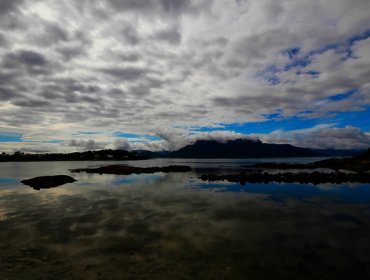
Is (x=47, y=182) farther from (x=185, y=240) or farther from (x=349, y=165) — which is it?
(x=349, y=165)

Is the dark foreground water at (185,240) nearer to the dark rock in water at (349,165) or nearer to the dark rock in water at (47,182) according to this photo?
the dark rock in water at (47,182)

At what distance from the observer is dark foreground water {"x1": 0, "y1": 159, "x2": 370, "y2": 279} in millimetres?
13023

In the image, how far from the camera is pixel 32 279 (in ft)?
39.9

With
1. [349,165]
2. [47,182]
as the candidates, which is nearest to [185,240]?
[47,182]

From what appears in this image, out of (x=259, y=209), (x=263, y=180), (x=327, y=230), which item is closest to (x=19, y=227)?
(x=259, y=209)

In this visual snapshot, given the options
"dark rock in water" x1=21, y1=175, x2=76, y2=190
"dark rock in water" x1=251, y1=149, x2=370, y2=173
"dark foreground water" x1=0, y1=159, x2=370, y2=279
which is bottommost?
"dark foreground water" x1=0, y1=159, x2=370, y2=279

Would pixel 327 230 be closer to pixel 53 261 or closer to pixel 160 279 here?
pixel 160 279

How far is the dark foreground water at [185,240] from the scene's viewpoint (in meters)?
13.0

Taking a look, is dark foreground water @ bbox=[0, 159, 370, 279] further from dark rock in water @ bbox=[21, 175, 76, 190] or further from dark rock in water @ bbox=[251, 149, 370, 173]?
dark rock in water @ bbox=[251, 149, 370, 173]

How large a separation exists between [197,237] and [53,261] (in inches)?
373

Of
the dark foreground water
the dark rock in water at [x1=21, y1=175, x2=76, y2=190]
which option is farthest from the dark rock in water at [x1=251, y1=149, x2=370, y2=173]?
the dark rock in water at [x1=21, y1=175, x2=76, y2=190]

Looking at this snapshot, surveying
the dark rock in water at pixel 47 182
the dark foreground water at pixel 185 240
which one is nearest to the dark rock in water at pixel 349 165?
the dark foreground water at pixel 185 240

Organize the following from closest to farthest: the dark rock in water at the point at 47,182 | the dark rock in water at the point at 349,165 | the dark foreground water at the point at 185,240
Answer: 1. the dark foreground water at the point at 185,240
2. the dark rock in water at the point at 47,182
3. the dark rock in water at the point at 349,165

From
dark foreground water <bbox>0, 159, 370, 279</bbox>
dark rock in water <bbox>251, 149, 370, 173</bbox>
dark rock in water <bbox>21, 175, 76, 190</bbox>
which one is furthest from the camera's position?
dark rock in water <bbox>251, 149, 370, 173</bbox>
